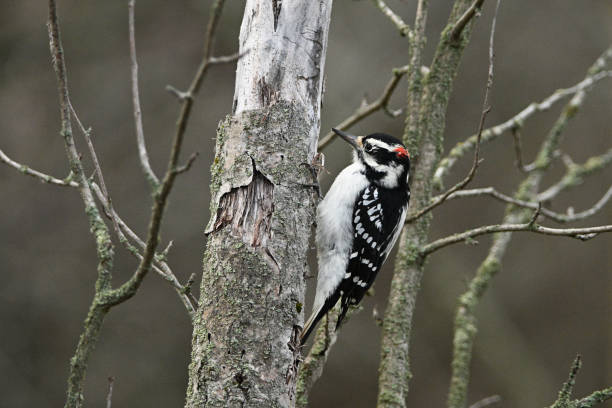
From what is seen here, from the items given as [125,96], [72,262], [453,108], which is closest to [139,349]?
[72,262]

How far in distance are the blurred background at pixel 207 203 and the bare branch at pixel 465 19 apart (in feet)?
11.1

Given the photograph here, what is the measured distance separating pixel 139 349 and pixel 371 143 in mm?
4819

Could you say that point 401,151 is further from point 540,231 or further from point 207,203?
point 207,203

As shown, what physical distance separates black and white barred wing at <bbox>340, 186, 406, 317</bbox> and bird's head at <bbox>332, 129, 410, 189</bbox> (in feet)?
0.31

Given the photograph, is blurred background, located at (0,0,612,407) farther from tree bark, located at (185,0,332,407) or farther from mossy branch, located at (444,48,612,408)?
tree bark, located at (185,0,332,407)

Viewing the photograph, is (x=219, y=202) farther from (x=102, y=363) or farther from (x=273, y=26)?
(x=102, y=363)

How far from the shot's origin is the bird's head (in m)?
4.45

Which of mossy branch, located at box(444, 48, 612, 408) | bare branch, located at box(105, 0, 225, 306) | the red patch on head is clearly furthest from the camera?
the red patch on head

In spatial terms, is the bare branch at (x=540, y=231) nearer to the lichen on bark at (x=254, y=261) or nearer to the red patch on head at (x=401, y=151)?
the lichen on bark at (x=254, y=261)

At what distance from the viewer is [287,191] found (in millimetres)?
2949

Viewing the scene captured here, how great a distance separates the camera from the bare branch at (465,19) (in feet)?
12.0

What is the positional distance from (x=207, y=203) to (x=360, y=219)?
377 cm

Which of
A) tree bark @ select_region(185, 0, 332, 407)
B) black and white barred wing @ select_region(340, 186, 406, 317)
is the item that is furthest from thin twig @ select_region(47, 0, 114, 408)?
black and white barred wing @ select_region(340, 186, 406, 317)

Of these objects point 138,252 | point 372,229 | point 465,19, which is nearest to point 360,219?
point 372,229
